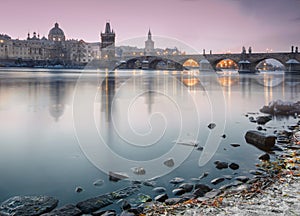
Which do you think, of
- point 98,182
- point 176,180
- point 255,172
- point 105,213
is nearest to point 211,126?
point 255,172

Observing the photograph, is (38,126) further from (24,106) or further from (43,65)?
(43,65)

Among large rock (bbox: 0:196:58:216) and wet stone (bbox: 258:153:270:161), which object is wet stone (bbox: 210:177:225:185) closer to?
wet stone (bbox: 258:153:270:161)

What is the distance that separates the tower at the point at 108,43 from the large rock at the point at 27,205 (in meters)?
115

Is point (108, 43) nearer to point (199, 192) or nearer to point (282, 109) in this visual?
point (282, 109)

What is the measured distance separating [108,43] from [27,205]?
4892 inches

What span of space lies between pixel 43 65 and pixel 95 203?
11332 cm

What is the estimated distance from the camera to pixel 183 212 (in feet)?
13.1

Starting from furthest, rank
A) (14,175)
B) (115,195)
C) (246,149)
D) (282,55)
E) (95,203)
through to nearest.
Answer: (282,55) → (246,149) → (14,175) → (115,195) → (95,203)

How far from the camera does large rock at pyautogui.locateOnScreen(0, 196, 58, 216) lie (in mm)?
4293

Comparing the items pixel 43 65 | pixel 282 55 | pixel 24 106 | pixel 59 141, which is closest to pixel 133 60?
pixel 43 65

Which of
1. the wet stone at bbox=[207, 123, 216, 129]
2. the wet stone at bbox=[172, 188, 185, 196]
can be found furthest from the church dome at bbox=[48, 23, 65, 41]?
the wet stone at bbox=[172, 188, 185, 196]

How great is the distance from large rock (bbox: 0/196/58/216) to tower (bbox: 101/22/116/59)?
114673mm

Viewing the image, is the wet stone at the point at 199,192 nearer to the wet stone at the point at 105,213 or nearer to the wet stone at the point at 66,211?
the wet stone at the point at 105,213

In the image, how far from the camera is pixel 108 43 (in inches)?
4902
